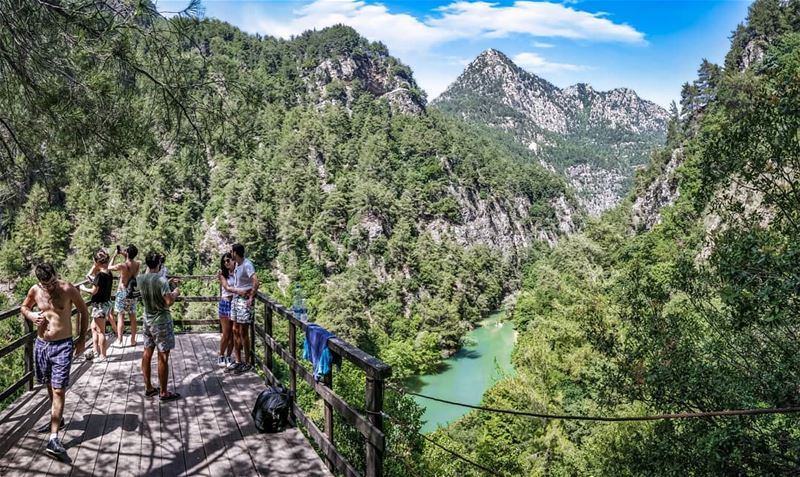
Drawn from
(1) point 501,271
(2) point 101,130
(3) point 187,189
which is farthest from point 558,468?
(3) point 187,189

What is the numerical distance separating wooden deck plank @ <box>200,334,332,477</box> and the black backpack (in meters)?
0.07

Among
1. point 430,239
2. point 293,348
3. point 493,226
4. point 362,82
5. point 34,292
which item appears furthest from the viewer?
point 362,82

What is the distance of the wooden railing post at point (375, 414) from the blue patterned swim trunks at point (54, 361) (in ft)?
9.40

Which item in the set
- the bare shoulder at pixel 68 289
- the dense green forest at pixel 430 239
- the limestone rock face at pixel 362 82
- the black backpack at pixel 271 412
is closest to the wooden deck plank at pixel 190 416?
the black backpack at pixel 271 412

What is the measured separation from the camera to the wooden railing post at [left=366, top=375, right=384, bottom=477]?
316 cm

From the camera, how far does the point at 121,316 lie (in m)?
7.75

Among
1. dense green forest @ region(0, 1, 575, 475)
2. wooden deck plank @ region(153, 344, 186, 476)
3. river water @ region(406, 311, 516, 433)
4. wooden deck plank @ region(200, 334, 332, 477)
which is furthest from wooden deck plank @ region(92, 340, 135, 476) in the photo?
river water @ region(406, 311, 516, 433)

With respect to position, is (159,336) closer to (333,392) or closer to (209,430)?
(209,430)

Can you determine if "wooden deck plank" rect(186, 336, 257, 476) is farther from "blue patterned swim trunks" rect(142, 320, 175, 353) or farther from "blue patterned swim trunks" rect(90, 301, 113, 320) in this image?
"blue patterned swim trunks" rect(90, 301, 113, 320)

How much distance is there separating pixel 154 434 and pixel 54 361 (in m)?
1.06

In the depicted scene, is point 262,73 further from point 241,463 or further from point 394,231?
point 241,463

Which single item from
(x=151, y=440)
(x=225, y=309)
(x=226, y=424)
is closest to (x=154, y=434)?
(x=151, y=440)

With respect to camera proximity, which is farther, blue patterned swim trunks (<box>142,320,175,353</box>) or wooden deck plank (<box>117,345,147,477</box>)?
blue patterned swim trunks (<box>142,320,175,353</box>)

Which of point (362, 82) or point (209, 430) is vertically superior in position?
point (362, 82)
